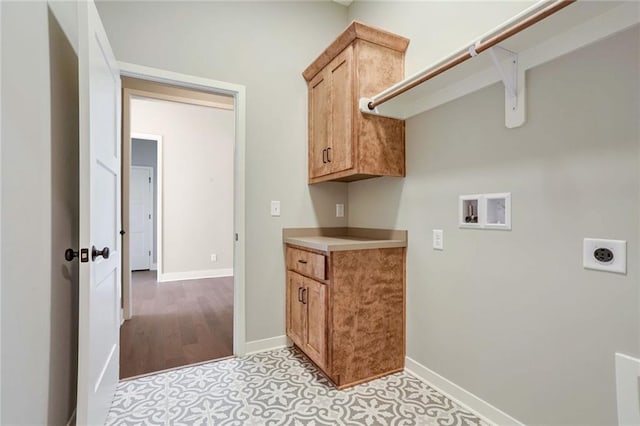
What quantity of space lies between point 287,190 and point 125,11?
160 centimetres

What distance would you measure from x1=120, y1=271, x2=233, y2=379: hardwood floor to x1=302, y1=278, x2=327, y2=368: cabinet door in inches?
30.2

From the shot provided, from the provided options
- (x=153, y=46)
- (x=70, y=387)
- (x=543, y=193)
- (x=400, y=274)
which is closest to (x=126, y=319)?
(x=70, y=387)

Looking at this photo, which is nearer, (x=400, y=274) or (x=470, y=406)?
(x=470, y=406)

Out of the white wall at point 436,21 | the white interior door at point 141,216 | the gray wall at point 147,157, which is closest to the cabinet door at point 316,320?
the white wall at point 436,21

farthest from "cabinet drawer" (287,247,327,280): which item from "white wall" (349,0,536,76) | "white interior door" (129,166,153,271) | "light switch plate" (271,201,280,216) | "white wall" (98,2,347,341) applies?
"white interior door" (129,166,153,271)

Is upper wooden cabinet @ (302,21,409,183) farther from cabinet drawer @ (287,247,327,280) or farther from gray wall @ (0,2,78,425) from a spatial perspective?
gray wall @ (0,2,78,425)

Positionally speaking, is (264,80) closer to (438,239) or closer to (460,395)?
(438,239)

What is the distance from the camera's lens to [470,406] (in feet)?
5.30

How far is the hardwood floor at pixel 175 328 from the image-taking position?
88.6 inches

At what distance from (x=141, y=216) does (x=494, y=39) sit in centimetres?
638

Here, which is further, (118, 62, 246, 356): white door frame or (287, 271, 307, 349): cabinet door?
(118, 62, 246, 356): white door frame

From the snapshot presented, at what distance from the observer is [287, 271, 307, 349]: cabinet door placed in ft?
7.02

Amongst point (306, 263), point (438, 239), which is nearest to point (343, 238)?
point (306, 263)

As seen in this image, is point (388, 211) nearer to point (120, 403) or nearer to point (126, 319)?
point (120, 403)
